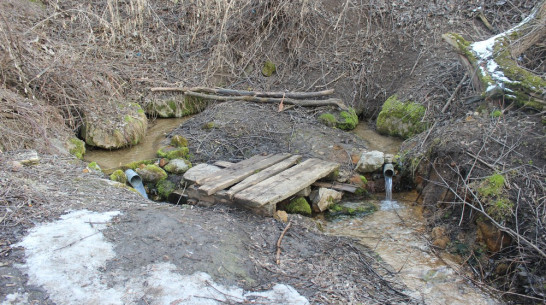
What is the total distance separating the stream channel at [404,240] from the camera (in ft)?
12.0

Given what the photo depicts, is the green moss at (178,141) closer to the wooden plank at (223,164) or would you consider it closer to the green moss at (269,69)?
the wooden plank at (223,164)

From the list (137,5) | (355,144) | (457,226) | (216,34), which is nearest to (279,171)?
(355,144)

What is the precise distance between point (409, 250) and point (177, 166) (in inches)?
129

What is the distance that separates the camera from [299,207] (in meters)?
4.95

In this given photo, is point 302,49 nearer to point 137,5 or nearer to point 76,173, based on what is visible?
point 137,5

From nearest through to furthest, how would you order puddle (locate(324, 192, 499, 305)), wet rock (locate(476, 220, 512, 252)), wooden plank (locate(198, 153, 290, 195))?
puddle (locate(324, 192, 499, 305))
wet rock (locate(476, 220, 512, 252))
wooden plank (locate(198, 153, 290, 195))

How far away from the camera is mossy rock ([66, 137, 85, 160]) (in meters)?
5.96

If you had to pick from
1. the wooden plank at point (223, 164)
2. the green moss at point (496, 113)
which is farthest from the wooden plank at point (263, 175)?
the green moss at point (496, 113)

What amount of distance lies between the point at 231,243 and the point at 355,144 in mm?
3377

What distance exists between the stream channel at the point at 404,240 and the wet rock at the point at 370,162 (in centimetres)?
39

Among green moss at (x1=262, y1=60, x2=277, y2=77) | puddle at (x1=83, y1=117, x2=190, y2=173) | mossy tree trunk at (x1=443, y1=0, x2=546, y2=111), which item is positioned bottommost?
puddle at (x1=83, y1=117, x2=190, y2=173)

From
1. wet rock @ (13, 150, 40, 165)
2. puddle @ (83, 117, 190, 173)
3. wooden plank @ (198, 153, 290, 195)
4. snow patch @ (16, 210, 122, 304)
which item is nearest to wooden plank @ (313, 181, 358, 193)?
wooden plank @ (198, 153, 290, 195)

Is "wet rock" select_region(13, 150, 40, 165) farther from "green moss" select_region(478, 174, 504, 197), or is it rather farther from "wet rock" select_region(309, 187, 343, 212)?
"green moss" select_region(478, 174, 504, 197)

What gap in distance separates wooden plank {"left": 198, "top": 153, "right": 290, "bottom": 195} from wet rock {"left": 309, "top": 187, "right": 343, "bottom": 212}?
76 centimetres
